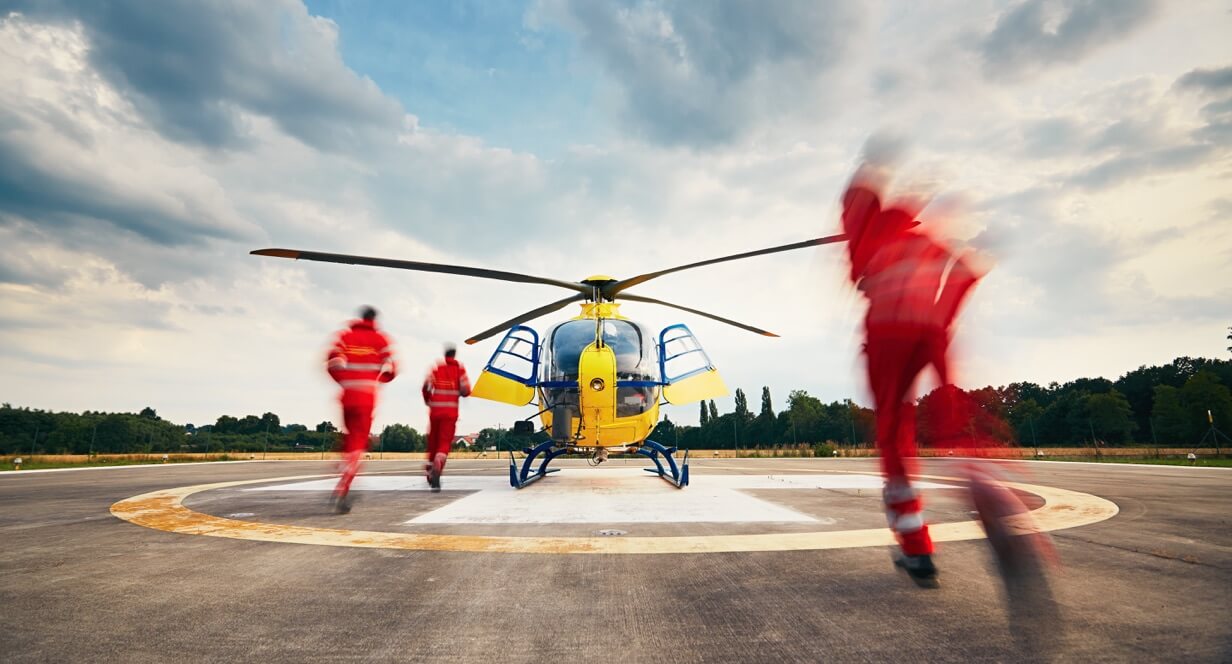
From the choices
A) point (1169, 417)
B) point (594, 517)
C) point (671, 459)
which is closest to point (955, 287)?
point (594, 517)

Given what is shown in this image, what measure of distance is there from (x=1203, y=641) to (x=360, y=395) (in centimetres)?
633

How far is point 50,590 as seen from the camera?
2670 mm

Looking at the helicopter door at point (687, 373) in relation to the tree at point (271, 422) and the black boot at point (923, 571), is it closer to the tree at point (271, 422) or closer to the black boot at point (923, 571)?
the black boot at point (923, 571)

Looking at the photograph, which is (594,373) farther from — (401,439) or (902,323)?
(401,439)

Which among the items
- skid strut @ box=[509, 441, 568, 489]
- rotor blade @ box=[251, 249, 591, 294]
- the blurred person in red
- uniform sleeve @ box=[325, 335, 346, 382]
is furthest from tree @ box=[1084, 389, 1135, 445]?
uniform sleeve @ box=[325, 335, 346, 382]

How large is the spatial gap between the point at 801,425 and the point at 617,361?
7426 cm

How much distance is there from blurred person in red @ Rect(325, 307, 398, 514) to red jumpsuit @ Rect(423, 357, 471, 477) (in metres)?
1.77

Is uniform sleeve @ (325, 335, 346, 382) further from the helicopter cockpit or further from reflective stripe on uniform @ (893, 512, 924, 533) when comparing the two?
reflective stripe on uniform @ (893, 512, 924, 533)

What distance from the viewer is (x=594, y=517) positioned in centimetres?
507

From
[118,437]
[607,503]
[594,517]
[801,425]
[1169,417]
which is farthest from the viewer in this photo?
[801,425]

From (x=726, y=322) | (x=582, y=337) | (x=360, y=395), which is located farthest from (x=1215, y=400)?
(x=360, y=395)

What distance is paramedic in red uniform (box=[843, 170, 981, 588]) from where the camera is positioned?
8.31 feet

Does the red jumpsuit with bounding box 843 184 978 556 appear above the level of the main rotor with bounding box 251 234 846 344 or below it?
below

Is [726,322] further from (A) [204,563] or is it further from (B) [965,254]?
(A) [204,563]
